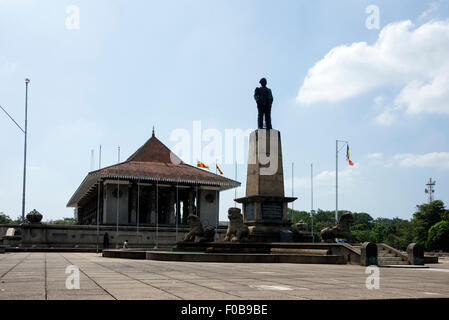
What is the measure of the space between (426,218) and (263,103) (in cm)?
6415

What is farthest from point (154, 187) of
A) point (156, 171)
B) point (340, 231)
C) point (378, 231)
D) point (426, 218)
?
point (378, 231)

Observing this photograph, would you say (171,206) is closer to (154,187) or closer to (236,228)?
(154,187)

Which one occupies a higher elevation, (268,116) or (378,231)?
(268,116)

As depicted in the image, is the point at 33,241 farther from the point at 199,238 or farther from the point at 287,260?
the point at 287,260

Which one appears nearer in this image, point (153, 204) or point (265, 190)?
point (265, 190)

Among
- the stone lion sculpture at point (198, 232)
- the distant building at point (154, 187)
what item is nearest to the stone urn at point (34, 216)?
the distant building at point (154, 187)

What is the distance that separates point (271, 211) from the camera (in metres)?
23.8

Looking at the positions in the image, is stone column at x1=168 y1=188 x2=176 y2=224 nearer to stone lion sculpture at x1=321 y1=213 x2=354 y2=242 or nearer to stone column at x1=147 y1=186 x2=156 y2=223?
stone column at x1=147 y1=186 x2=156 y2=223

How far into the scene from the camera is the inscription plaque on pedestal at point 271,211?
23.8 m

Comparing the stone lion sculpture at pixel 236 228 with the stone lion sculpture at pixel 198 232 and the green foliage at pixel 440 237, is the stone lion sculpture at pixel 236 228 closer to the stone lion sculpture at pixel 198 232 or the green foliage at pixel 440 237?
the stone lion sculpture at pixel 198 232

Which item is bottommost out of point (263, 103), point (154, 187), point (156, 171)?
point (154, 187)

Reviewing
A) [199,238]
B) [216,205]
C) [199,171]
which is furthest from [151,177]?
[199,238]

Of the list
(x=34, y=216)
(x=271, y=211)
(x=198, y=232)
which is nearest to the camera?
(x=198, y=232)
